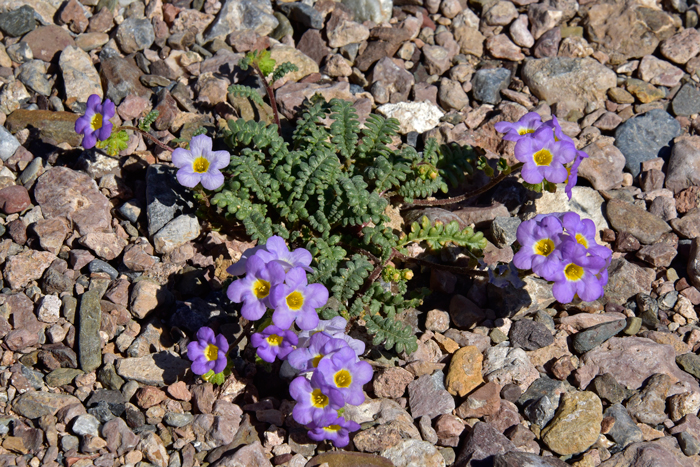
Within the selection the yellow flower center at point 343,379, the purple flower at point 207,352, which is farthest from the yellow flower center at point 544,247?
the purple flower at point 207,352

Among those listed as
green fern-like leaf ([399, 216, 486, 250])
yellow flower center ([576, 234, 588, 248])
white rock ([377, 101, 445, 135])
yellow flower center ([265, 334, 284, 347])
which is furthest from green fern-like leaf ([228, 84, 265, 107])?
yellow flower center ([576, 234, 588, 248])

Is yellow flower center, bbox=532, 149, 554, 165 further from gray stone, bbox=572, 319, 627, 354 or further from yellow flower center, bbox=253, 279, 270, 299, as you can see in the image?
yellow flower center, bbox=253, 279, 270, 299

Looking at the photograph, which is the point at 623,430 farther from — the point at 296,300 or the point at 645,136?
the point at 645,136

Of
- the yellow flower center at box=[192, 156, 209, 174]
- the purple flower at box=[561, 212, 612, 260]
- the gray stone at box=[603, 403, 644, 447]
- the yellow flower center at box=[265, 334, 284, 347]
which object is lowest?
the gray stone at box=[603, 403, 644, 447]

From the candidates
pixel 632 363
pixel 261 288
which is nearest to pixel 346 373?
pixel 261 288

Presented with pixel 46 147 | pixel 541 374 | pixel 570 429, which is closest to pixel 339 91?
pixel 46 147

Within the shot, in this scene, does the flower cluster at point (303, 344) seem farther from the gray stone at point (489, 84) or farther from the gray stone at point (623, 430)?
the gray stone at point (489, 84)

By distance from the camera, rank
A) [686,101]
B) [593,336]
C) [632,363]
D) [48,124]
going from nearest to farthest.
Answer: [632,363], [593,336], [48,124], [686,101]
